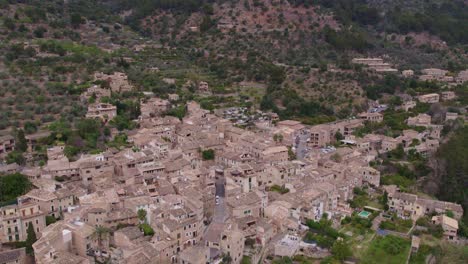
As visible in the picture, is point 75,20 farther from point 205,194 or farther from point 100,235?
point 100,235

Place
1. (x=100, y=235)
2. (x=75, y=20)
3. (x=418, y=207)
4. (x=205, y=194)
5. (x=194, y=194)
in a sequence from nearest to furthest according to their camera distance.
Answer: (x=100, y=235) < (x=194, y=194) < (x=205, y=194) < (x=418, y=207) < (x=75, y=20)

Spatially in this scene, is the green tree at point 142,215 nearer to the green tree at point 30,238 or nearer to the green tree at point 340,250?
the green tree at point 30,238

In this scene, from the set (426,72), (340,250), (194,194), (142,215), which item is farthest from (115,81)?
(426,72)

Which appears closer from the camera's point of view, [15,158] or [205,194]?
[205,194]

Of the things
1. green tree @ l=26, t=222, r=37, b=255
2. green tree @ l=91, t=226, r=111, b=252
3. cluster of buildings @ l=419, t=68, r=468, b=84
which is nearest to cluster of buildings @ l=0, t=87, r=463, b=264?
green tree @ l=91, t=226, r=111, b=252

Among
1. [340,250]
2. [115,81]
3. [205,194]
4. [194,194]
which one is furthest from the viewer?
[115,81]

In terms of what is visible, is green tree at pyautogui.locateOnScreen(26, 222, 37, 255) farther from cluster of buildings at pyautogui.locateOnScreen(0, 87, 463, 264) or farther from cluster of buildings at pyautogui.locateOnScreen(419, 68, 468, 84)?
cluster of buildings at pyautogui.locateOnScreen(419, 68, 468, 84)

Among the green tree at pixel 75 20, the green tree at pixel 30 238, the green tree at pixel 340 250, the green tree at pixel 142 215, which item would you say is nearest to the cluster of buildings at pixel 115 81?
the green tree at pixel 75 20

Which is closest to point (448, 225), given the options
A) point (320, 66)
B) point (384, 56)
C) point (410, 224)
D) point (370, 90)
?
point (410, 224)
